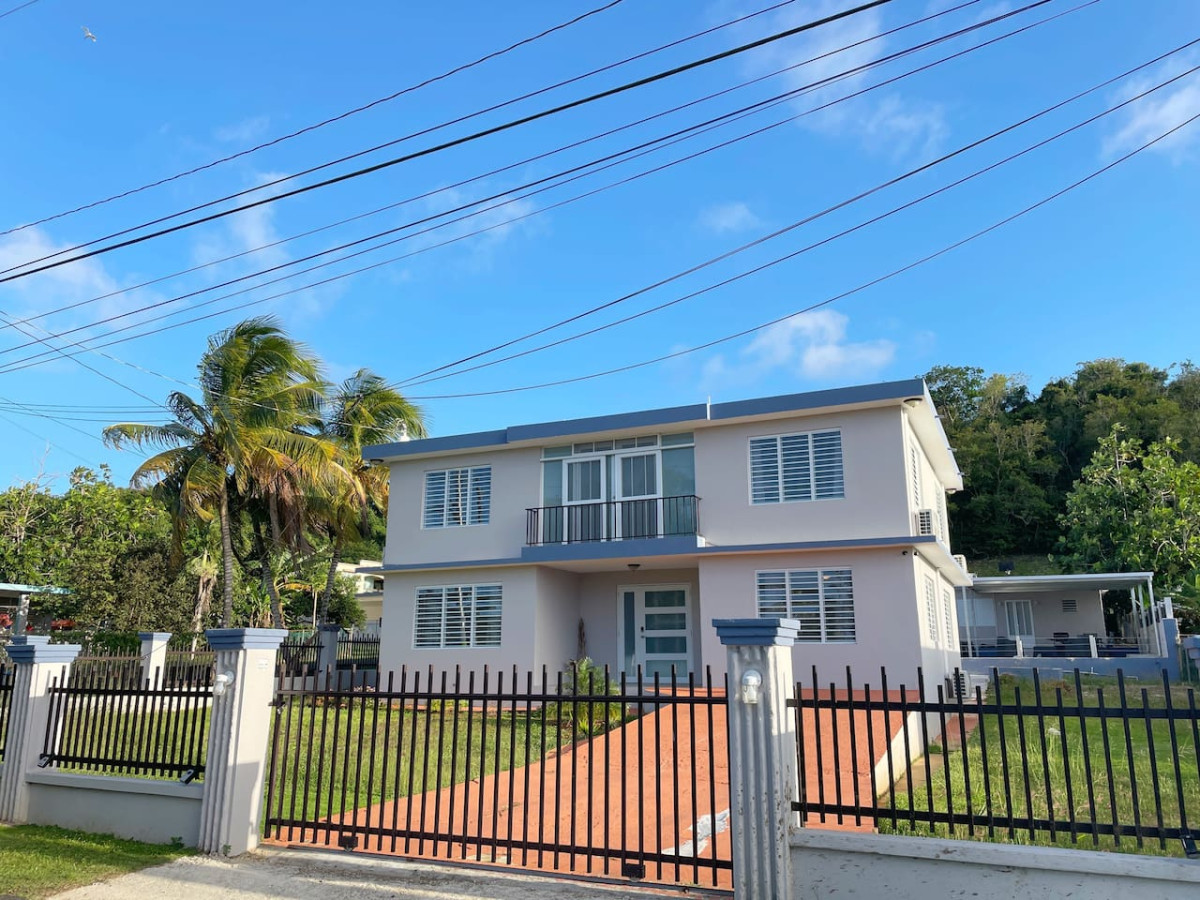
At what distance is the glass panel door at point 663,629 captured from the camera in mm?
19219

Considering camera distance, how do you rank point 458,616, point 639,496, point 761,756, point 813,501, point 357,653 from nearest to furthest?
point 761,756, point 813,501, point 639,496, point 458,616, point 357,653

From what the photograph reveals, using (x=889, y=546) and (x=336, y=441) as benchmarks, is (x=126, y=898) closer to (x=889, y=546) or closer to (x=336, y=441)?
(x=889, y=546)

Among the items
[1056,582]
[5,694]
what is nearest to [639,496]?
[5,694]

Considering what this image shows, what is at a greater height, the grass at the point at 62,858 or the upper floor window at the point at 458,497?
the upper floor window at the point at 458,497

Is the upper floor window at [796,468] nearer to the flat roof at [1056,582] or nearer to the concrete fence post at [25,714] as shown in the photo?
the concrete fence post at [25,714]

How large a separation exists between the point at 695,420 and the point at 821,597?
13.8ft

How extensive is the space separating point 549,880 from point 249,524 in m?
25.1

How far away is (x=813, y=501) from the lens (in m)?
17.0

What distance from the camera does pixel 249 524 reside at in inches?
1152

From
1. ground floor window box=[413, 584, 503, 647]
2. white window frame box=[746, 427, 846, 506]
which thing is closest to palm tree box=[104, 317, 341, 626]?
ground floor window box=[413, 584, 503, 647]

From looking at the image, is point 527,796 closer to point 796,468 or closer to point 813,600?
point 813,600

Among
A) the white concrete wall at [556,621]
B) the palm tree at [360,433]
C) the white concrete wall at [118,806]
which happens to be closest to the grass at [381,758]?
the white concrete wall at [118,806]

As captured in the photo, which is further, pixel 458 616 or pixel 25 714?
pixel 458 616

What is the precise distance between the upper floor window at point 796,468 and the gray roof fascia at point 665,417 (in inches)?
27.9
